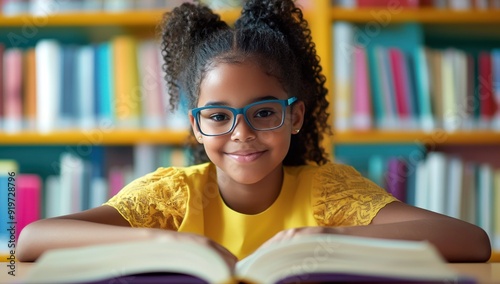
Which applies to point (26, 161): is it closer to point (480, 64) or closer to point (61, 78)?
point (61, 78)

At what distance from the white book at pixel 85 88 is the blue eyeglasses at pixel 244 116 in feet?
3.47

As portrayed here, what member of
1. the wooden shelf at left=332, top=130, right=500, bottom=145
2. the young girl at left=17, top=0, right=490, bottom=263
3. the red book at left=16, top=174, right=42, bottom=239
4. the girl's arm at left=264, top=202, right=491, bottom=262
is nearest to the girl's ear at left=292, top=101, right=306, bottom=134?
the young girl at left=17, top=0, right=490, bottom=263

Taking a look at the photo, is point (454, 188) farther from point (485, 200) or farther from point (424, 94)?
point (424, 94)

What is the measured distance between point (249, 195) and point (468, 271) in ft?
1.77

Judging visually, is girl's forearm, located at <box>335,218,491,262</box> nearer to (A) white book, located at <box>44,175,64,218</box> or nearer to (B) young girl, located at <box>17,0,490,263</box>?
(B) young girl, located at <box>17,0,490,263</box>

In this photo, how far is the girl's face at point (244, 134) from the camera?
1.21 meters

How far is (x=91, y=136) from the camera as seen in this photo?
7.24 feet

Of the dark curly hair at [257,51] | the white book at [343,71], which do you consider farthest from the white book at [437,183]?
the dark curly hair at [257,51]

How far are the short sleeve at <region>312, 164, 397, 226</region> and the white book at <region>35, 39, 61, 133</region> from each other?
119 cm

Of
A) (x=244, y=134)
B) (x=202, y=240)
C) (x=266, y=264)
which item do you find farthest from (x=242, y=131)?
(x=266, y=264)

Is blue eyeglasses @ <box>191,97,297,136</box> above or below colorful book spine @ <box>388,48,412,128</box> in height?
below

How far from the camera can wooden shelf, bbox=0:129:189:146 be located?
219 cm

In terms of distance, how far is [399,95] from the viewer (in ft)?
7.20

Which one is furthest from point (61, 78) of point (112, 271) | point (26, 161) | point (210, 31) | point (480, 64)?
point (112, 271)
